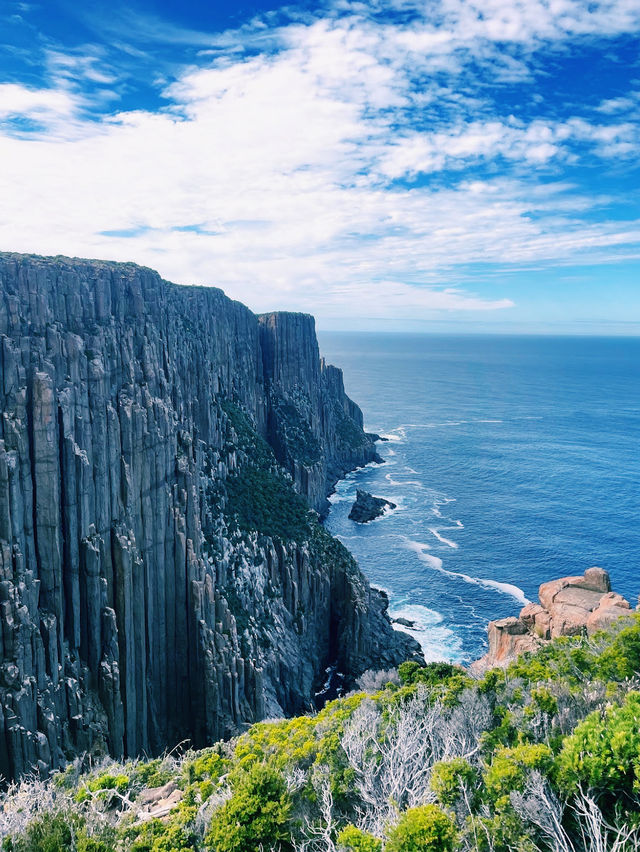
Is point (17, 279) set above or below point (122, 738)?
above

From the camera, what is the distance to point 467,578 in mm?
91312

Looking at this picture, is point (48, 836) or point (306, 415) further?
point (306, 415)

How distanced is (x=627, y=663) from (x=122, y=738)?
3748 cm

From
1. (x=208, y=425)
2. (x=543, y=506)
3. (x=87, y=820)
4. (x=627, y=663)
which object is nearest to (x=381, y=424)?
(x=543, y=506)

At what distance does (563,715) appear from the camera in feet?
99.0

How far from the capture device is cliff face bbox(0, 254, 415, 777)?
41344 millimetres

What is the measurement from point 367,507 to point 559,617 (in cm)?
6764

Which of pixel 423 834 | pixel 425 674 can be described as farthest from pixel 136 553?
pixel 423 834

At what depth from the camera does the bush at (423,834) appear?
65.9 ft

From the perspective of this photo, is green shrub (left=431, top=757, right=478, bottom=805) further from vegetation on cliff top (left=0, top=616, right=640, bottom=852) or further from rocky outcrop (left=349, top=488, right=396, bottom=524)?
rocky outcrop (left=349, top=488, right=396, bottom=524)

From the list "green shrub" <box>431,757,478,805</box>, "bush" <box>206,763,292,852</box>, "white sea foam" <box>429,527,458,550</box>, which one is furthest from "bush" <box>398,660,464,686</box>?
"white sea foam" <box>429,527,458,550</box>

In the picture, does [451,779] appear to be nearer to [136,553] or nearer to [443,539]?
[136,553]

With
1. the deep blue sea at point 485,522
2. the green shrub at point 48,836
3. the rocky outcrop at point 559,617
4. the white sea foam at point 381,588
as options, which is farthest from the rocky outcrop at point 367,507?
the green shrub at point 48,836

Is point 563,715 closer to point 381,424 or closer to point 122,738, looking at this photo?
point 122,738
